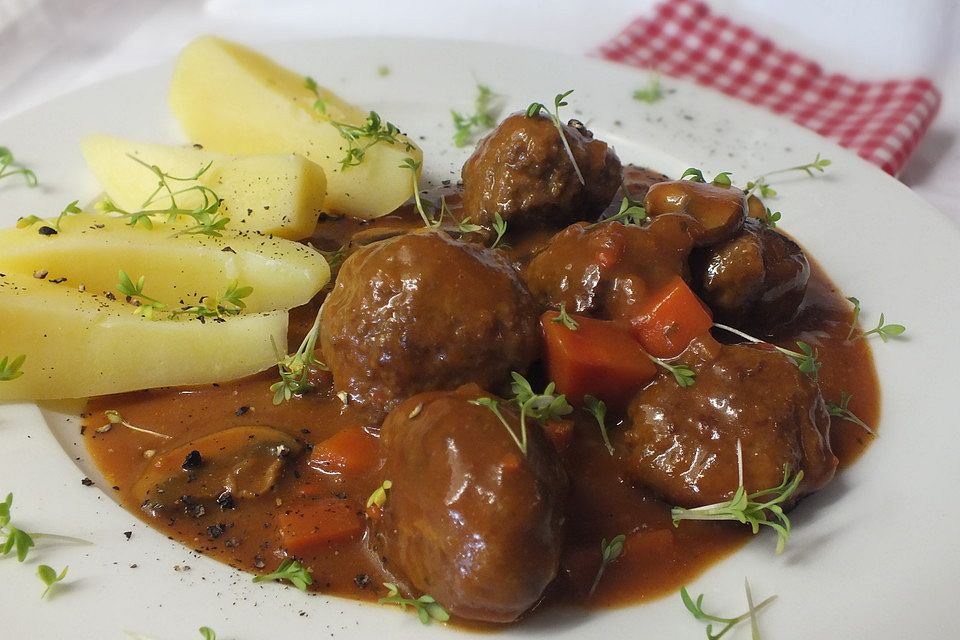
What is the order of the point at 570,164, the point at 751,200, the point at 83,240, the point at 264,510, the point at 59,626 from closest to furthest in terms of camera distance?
the point at 59,626
the point at 264,510
the point at 83,240
the point at 570,164
the point at 751,200

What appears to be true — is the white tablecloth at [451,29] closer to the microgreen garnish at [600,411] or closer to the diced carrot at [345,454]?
the microgreen garnish at [600,411]

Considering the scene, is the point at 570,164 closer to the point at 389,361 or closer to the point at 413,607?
the point at 389,361

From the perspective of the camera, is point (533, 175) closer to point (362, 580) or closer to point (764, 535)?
point (764, 535)

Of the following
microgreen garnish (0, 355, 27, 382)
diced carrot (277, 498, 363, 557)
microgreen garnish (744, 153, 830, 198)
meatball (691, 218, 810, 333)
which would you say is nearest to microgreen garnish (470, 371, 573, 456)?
diced carrot (277, 498, 363, 557)

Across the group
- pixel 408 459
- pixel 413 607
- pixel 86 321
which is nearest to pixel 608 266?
pixel 408 459

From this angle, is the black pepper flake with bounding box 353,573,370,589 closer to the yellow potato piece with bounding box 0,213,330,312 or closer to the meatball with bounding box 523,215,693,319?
the meatball with bounding box 523,215,693,319

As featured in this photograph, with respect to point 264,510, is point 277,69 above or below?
above

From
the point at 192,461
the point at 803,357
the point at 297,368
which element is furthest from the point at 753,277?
the point at 192,461
